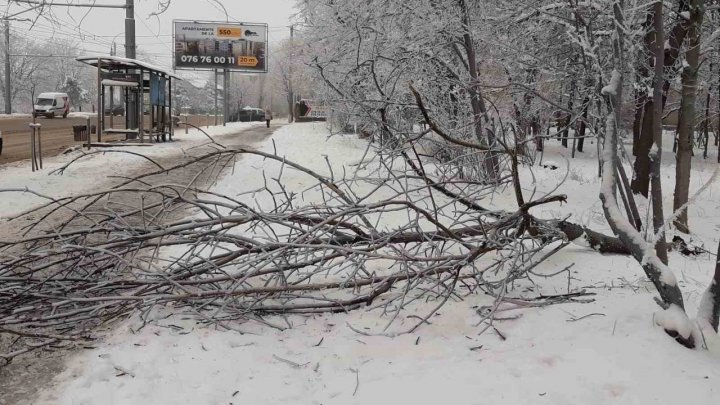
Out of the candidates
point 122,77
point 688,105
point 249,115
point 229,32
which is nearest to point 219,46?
point 229,32

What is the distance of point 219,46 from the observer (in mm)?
48125

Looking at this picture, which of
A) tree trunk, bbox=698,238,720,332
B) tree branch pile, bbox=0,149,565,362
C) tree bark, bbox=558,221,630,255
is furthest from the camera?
tree bark, bbox=558,221,630,255

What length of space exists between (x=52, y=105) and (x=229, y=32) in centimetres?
1631

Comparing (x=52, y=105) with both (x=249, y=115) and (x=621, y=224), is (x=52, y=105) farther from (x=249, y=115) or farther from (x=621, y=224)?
(x=621, y=224)

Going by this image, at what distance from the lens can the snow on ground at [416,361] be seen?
3.10m

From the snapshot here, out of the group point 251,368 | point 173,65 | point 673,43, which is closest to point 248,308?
point 251,368

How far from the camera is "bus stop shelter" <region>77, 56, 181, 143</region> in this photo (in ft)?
67.0

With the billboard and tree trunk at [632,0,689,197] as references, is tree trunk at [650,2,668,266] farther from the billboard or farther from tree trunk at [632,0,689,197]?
the billboard

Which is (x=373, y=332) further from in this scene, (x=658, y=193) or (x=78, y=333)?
(x=658, y=193)

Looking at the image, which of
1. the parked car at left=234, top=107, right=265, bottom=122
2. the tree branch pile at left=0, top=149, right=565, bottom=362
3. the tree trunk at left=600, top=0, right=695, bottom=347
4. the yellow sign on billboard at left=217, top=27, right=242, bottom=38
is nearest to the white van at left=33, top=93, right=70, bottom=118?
the yellow sign on billboard at left=217, top=27, right=242, bottom=38

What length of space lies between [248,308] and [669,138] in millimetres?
40475

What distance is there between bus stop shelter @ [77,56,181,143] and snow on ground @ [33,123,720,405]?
17.7 m

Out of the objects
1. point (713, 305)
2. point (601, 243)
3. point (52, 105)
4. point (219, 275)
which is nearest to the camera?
point (713, 305)

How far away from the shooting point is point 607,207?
153 inches
